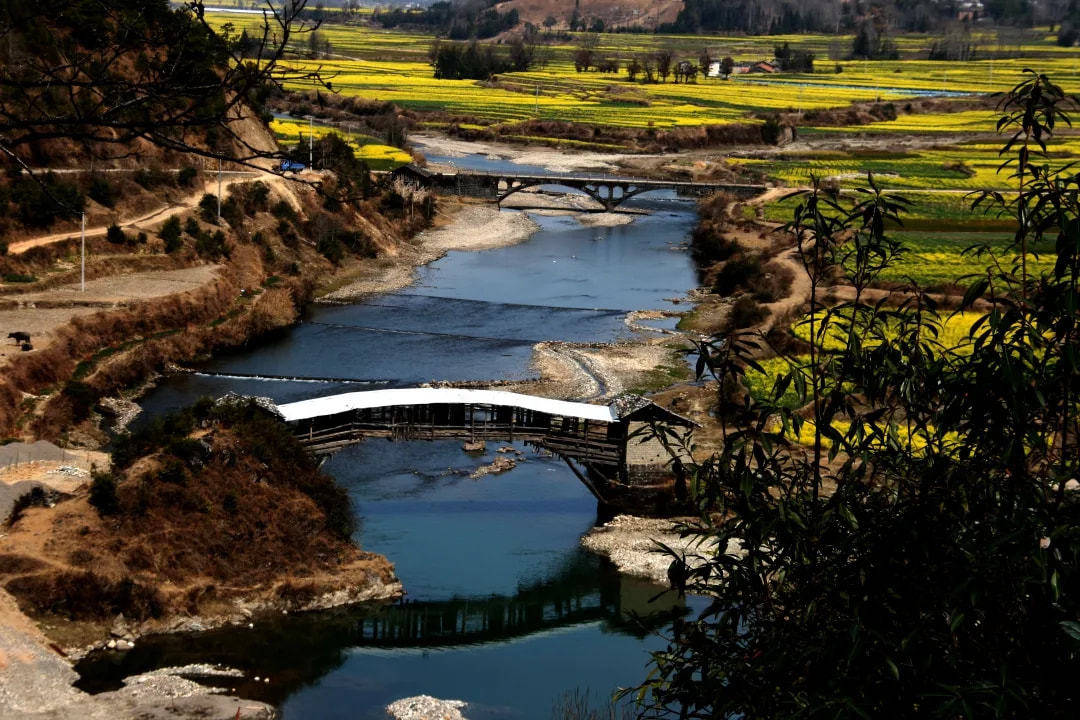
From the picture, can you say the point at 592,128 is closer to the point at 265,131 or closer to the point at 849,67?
the point at 265,131

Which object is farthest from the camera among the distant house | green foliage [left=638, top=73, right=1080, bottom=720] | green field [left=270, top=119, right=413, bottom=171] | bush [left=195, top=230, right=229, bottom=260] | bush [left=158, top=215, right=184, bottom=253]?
green field [left=270, top=119, right=413, bottom=171]

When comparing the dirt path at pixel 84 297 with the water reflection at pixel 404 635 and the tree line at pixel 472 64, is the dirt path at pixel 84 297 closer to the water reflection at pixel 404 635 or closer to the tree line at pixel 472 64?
the water reflection at pixel 404 635

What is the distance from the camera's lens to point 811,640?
977cm

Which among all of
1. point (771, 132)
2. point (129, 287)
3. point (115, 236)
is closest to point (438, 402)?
point (129, 287)

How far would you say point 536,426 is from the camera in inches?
Answer: 1160

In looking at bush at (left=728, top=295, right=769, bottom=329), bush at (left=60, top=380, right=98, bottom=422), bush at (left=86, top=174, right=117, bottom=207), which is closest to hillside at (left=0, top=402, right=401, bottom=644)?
bush at (left=60, top=380, right=98, bottom=422)

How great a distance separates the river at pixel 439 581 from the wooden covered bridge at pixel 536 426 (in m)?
1.05

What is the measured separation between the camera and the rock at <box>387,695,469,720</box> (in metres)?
19.7

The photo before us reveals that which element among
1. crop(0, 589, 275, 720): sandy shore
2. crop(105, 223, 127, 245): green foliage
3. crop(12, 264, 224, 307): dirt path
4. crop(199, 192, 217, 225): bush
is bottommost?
crop(0, 589, 275, 720): sandy shore

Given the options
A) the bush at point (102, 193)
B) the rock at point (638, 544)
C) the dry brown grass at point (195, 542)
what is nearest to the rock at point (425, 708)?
the dry brown grass at point (195, 542)

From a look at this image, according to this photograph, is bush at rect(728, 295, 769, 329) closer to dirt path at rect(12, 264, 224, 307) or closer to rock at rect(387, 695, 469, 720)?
dirt path at rect(12, 264, 224, 307)

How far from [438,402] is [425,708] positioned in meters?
9.99

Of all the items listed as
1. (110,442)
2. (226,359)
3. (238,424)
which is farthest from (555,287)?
(238,424)

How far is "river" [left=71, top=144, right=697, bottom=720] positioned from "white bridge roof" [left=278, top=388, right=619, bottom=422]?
1.85 meters
